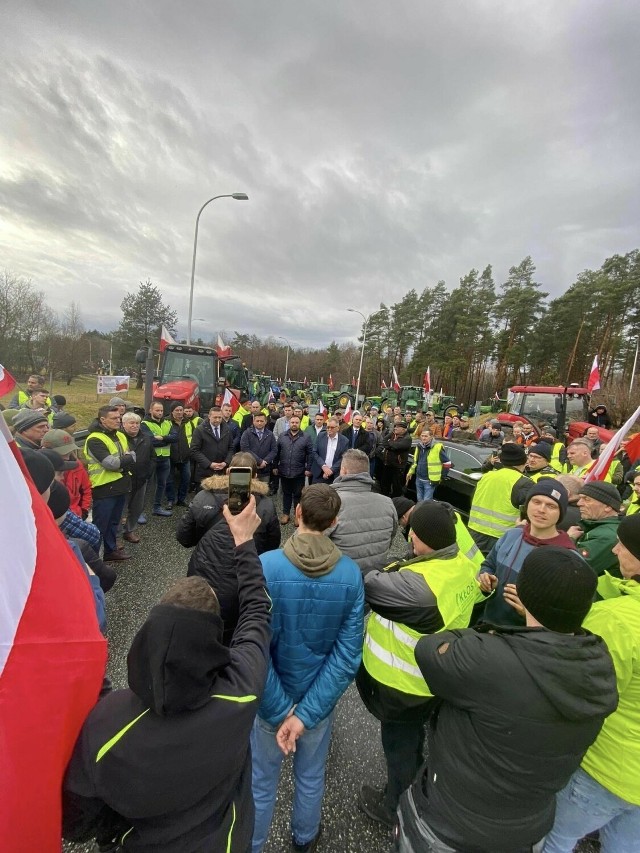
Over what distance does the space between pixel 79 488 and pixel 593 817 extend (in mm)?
4547

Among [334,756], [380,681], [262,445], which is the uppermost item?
[262,445]

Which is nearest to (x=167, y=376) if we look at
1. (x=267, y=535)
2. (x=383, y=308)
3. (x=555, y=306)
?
(x=267, y=535)

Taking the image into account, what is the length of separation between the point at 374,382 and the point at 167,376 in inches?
1674

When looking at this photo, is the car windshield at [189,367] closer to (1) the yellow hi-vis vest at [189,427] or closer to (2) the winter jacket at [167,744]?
(1) the yellow hi-vis vest at [189,427]

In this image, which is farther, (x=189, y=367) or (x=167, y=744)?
(x=189, y=367)

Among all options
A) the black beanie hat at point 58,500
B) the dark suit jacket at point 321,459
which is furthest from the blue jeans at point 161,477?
the black beanie hat at point 58,500

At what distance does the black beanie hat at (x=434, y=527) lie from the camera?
75.0 inches

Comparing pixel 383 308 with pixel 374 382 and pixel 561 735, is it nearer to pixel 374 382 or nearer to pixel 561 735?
pixel 374 382

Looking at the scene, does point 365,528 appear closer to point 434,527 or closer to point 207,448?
point 434,527

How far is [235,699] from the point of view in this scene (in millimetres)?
1074

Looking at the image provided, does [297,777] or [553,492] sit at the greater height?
[553,492]

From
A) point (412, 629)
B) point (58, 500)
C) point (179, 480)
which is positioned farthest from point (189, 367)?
point (412, 629)

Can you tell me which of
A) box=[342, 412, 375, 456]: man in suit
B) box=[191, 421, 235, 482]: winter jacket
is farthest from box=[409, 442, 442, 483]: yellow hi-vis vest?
box=[191, 421, 235, 482]: winter jacket

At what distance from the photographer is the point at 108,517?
14.6 feet
